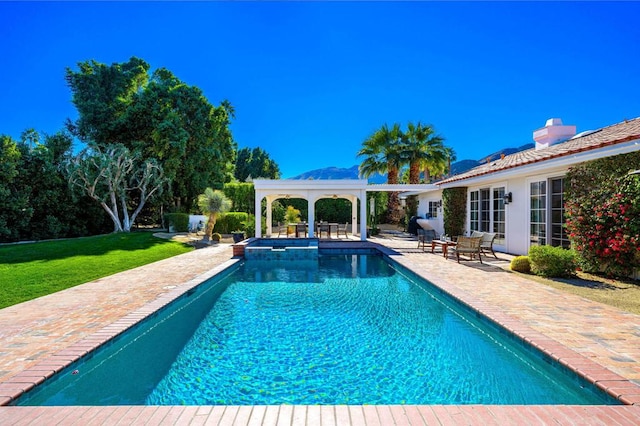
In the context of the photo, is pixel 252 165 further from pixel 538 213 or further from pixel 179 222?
pixel 538 213

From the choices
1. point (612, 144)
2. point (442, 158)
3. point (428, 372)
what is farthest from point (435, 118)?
point (428, 372)

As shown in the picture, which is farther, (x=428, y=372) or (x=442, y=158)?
(x=442, y=158)

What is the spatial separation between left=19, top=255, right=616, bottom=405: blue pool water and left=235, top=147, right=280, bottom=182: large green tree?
186 feet

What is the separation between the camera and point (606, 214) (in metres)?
8.43

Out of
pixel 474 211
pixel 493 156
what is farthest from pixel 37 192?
pixel 493 156

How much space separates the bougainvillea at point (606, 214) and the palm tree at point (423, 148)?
15135 millimetres

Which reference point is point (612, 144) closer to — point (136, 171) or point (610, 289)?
point (610, 289)

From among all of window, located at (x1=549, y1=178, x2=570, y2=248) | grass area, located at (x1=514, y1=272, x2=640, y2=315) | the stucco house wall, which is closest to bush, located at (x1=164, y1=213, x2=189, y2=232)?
the stucco house wall

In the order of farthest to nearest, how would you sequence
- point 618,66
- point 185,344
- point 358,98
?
point 358,98 → point 618,66 → point 185,344

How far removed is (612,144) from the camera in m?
8.39

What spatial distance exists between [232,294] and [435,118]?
22875mm

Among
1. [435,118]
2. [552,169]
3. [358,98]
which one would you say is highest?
[358,98]

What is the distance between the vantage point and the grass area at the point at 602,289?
261 inches

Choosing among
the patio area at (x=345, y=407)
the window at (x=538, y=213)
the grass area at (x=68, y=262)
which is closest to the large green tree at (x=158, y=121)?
the grass area at (x=68, y=262)
